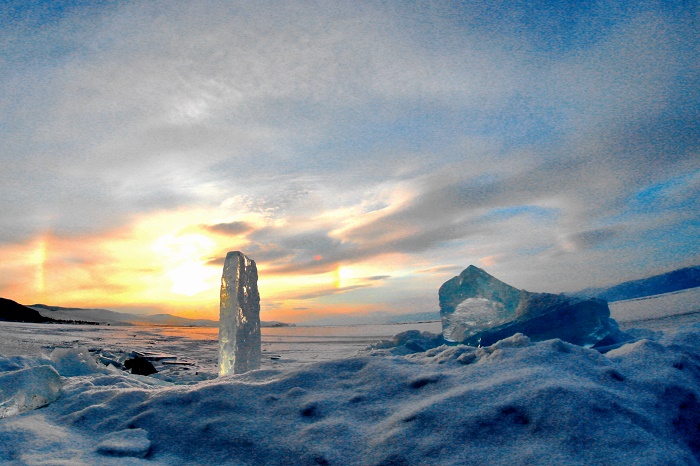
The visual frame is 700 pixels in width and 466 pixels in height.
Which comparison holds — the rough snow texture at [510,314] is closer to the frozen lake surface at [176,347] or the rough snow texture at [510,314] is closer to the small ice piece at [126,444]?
the frozen lake surface at [176,347]

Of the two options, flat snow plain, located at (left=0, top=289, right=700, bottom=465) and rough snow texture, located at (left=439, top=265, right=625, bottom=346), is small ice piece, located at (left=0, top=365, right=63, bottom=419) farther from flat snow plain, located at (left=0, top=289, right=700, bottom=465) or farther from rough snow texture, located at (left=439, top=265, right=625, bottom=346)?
rough snow texture, located at (left=439, top=265, right=625, bottom=346)

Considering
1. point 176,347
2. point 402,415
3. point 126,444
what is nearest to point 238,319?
point 126,444

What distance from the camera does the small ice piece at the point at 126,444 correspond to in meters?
2.21

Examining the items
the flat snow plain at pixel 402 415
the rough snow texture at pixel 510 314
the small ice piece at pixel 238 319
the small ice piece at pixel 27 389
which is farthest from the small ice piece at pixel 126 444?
the rough snow texture at pixel 510 314

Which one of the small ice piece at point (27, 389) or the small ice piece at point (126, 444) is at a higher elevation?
the small ice piece at point (27, 389)

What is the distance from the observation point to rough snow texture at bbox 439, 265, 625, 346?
7805 millimetres

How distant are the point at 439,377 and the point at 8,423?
2765 mm

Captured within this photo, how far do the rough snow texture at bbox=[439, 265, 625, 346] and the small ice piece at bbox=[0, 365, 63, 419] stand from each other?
26.1 feet

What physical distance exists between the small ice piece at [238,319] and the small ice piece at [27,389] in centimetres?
358

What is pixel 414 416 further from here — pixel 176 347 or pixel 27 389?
pixel 176 347

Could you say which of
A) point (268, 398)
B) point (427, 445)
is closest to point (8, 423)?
point (268, 398)

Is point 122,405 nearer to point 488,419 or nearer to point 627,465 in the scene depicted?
point 488,419

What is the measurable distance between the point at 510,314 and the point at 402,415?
788 centimetres

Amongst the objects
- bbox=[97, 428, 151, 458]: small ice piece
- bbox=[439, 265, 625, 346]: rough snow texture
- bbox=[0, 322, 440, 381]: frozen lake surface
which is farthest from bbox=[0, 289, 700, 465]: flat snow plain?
bbox=[439, 265, 625, 346]: rough snow texture
